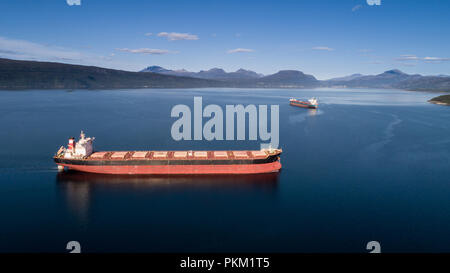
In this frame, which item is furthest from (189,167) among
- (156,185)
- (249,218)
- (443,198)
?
(443,198)

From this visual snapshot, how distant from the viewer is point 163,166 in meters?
28.2

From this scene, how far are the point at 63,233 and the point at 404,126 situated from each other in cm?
6018

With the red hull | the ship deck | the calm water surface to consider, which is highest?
the ship deck

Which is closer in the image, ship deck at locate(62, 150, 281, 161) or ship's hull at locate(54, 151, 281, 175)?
ship's hull at locate(54, 151, 281, 175)

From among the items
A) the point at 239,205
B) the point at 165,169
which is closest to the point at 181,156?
the point at 165,169

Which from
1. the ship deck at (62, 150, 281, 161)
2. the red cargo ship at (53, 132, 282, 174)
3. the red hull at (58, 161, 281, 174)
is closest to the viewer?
the red cargo ship at (53, 132, 282, 174)

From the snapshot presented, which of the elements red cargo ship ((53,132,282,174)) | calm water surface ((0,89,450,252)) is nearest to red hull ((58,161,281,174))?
red cargo ship ((53,132,282,174))

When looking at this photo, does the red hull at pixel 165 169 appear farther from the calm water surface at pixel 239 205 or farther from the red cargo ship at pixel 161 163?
the calm water surface at pixel 239 205

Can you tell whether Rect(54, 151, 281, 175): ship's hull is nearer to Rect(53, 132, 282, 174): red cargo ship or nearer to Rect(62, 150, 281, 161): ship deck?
Rect(53, 132, 282, 174): red cargo ship

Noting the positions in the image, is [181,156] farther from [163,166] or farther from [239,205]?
[239,205]

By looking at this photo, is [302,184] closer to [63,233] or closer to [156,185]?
[156,185]

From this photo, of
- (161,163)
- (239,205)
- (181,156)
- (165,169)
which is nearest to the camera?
(239,205)

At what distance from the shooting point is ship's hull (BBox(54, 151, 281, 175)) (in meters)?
28.0

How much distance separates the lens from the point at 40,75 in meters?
192
